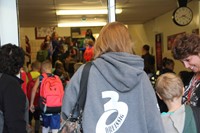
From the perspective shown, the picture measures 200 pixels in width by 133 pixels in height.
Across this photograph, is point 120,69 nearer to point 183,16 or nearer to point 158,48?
point 183,16

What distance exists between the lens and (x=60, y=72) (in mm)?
5688

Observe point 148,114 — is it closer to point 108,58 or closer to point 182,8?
point 108,58

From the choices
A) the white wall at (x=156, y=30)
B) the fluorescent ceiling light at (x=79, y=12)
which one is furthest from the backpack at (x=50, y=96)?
the fluorescent ceiling light at (x=79, y=12)

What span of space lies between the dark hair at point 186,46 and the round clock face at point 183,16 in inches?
203

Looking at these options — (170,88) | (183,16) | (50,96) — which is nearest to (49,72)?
(50,96)

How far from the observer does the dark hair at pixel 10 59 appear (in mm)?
2129

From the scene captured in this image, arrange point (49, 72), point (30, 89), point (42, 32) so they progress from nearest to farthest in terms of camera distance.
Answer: point (49, 72) → point (30, 89) → point (42, 32)

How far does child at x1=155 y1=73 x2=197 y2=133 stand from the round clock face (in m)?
5.22

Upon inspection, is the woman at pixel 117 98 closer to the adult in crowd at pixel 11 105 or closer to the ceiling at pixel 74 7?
the adult in crowd at pixel 11 105

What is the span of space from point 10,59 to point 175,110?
1141mm

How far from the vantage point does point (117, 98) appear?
1554 mm

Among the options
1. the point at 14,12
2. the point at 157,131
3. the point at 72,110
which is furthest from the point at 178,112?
the point at 14,12

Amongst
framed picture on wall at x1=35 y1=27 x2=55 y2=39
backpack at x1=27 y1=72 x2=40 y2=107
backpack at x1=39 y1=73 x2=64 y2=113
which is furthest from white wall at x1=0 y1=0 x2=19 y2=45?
framed picture on wall at x1=35 y1=27 x2=55 y2=39

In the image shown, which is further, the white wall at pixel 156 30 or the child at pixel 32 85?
the white wall at pixel 156 30
